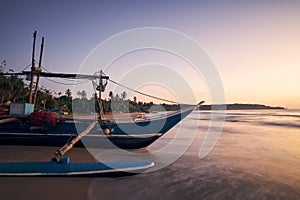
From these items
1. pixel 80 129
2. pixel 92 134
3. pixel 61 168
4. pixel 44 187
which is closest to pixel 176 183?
pixel 61 168

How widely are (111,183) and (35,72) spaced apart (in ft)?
27.8

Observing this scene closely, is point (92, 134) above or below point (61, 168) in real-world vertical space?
above

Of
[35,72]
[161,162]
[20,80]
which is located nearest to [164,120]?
[161,162]

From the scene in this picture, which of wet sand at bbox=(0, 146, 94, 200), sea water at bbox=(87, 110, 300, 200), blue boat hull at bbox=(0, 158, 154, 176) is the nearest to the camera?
wet sand at bbox=(0, 146, 94, 200)

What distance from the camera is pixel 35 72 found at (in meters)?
11.1

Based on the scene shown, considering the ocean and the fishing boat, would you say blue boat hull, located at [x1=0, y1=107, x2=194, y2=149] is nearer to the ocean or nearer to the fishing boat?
the fishing boat

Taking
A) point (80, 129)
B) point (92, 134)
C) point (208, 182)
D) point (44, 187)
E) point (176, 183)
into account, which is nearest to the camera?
point (44, 187)

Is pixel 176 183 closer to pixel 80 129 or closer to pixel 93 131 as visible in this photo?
pixel 93 131

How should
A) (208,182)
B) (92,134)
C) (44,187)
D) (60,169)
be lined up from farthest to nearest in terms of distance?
(92,134) < (208,182) < (60,169) < (44,187)

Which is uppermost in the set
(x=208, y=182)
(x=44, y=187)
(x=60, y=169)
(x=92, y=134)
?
(x=92, y=134)

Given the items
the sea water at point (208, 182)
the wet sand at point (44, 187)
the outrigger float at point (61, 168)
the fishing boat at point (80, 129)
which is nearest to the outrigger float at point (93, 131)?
the fishing boat at point (80, 129)

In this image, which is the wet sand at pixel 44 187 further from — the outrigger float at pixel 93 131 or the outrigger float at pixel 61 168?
the outrigger float at pixel 93 131

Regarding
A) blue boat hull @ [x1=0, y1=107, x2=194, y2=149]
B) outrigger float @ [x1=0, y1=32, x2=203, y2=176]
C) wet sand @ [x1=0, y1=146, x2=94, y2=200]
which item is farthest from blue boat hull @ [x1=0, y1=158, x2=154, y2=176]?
blue boat hull @ [x1=0, y1=107, x2=194, y2=149]

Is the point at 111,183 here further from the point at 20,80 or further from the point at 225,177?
the point at 20,80
